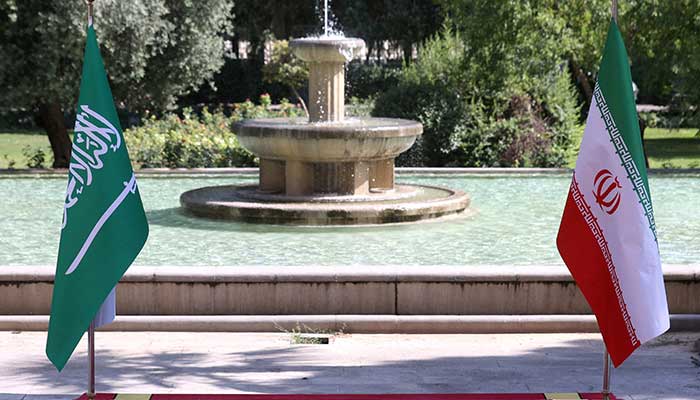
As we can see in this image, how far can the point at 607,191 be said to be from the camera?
5.45 metres

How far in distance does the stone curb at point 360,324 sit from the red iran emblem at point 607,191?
371 cm

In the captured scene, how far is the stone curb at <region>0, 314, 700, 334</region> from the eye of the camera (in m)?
9.02

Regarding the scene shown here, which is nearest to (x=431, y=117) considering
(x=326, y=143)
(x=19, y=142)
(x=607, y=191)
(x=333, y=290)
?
(x=326, y=143)

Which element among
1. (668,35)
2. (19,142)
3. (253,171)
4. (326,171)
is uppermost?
(668,35)

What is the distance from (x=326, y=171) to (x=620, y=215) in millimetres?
7993

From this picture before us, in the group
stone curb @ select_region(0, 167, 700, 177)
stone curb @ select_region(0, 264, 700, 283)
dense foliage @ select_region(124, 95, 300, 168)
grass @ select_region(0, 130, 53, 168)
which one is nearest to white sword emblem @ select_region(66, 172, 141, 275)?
stone curb @ select_region(0, 264, 700, 283)

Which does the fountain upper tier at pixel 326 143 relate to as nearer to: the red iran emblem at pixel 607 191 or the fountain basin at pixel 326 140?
the fountain basin at pixel 326 140

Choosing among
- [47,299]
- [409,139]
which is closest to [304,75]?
[409,139]

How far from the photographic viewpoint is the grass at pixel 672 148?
2675cm

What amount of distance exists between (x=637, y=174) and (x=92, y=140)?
2533 mm

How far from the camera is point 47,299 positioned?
9094 mm

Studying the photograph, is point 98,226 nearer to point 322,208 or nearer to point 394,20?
point 322,208

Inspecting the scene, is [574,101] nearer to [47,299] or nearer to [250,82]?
[47,299]

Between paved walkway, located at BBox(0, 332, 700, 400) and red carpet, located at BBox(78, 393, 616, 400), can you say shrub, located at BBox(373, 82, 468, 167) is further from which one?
red carpet, located at BBox(78, 393, 616, 400)
